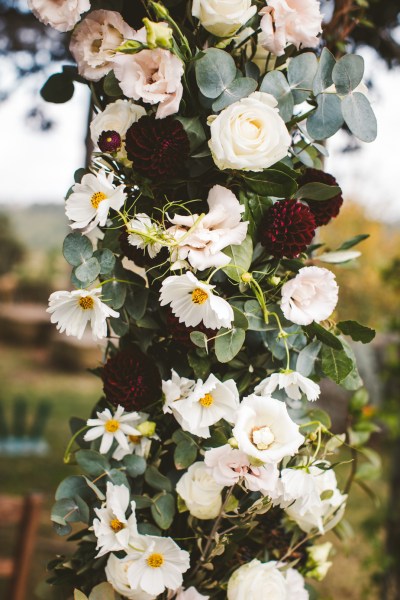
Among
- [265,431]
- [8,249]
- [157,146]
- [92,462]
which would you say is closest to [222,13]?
[157,146]

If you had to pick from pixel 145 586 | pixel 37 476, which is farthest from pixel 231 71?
pixel 37 476

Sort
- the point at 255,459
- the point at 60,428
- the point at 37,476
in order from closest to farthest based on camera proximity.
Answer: the point at 255,459 → the point at 37,476 → the point at 60,428

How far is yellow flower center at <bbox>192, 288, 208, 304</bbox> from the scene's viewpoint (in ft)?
2.46

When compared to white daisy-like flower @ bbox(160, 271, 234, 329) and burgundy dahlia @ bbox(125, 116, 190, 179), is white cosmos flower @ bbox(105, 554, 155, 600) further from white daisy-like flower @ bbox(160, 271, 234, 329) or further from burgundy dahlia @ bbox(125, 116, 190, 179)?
burgundy dahlia @ bbox(125, 116, 190, 179)

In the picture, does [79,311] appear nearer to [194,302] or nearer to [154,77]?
[194,302]

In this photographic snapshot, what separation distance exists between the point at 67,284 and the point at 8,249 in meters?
6.11

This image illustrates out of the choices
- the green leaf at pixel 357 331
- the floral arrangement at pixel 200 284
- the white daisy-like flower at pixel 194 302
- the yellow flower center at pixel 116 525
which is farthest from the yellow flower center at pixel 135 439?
the green leaf at pixel 357 331

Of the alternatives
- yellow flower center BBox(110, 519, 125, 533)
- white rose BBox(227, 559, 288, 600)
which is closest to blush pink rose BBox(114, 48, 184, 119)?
yellow flower center BBox(110, 519, 125, 533)

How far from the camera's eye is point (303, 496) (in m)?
0.80

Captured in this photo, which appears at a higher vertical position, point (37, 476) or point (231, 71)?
point (231, 71)

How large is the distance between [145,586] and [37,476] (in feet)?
15.9

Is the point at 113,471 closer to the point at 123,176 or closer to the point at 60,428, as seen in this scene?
the point at 123,176

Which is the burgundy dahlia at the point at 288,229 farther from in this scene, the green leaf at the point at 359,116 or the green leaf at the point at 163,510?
the green leaf at the point at 163,510

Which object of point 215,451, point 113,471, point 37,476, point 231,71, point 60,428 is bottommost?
point 60,428
